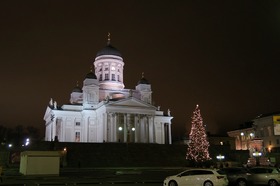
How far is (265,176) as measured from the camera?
24.1 metres

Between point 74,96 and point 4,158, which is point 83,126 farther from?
point 4,158

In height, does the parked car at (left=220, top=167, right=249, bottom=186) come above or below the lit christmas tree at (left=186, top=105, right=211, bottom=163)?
Result: below

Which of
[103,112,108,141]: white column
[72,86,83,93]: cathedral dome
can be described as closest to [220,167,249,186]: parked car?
[103,112,108,141]: white column

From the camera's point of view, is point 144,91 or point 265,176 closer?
point 265,176

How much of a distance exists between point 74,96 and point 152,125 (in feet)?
75.6

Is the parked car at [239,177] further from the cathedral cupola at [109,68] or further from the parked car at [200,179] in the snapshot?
the cathedral cupola at [109,68]

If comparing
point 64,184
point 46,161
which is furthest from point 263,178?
point 46,161

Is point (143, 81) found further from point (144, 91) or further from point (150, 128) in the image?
point (150, 128)

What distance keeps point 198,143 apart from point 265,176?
25949 millimetres

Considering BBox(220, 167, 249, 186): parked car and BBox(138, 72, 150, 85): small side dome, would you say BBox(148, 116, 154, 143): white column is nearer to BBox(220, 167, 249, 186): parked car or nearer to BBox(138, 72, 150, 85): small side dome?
BBox(138, 72, 150, 85): small side dome

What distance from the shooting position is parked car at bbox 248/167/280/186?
2375 centimetres

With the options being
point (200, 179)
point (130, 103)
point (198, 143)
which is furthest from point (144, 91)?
point (200, 179)

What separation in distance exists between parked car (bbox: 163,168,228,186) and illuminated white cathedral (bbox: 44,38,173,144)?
157 ft

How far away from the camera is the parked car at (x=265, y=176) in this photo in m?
23.8
